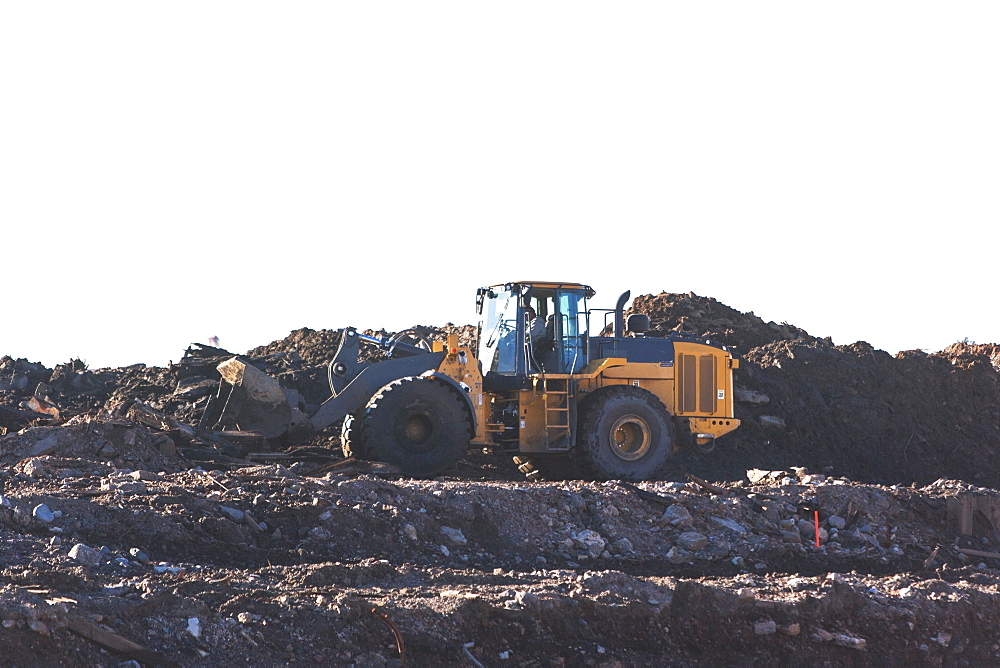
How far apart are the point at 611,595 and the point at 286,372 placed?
1170cm

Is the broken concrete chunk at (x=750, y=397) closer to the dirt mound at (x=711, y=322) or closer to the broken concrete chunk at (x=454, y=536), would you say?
the dirt mound at (x=711, y=322)

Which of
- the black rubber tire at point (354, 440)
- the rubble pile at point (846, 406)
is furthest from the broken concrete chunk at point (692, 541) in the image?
the rubble pile at point (846, 406)

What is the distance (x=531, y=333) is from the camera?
45.1ft

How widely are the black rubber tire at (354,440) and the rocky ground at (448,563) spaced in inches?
8.1

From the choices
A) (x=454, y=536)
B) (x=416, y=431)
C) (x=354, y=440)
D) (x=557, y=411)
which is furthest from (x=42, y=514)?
(x=557, y=411)

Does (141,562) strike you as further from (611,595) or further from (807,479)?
(807,479)

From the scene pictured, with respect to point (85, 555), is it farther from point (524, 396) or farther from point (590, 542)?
point (524, 396)

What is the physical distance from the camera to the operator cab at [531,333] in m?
13.6

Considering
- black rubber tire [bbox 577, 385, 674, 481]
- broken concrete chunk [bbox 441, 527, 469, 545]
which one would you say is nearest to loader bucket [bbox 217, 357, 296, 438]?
black rubber tire [bbox 577, 385, 674, 481]

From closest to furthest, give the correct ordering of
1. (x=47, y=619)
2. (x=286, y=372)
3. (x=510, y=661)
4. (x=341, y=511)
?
(x=47, y=619), (x=510, y=661), (x=341, y=511), (x=286, y=372)

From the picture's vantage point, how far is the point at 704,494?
11273 mm

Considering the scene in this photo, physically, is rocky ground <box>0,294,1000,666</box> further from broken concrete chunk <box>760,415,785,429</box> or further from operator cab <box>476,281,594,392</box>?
broken concrete chunk <box>760,415,785,429</box>

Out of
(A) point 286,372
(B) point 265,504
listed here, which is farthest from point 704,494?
(A) point 286,372

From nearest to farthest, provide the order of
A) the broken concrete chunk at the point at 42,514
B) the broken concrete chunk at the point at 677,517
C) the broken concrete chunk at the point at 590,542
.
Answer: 1. the broken concrete chunk at the point at 42,514
2. the broken concrete chunk at the point at 590,542
3. the broken concrete chunk at the point at 677,517
